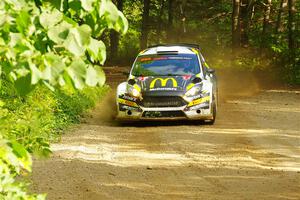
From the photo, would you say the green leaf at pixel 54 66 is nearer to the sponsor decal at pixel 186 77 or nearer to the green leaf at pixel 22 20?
the green leaf at pixel 22 20

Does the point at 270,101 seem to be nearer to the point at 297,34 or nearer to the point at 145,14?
the point at 297,34

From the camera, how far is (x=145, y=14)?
43.8 meters

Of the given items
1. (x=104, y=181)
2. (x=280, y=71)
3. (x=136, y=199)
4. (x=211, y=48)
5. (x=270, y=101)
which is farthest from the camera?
(x=211, y=48)

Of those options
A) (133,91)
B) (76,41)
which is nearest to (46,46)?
(76,41)

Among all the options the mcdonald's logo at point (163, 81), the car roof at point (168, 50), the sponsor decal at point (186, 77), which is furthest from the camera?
the car roof at point (168, 50)

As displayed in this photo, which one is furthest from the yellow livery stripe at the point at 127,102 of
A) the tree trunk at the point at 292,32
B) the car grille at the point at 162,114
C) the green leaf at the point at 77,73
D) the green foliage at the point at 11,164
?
the tree trunk at the point at 292,32

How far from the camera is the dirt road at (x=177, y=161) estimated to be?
26.0ft

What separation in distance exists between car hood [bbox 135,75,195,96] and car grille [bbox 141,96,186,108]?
0.29 feet

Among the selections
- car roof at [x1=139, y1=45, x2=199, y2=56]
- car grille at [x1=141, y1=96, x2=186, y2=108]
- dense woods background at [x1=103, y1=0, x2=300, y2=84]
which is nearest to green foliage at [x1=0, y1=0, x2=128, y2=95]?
car grille at [x1=141, y1=96, x2=186, y2=108]

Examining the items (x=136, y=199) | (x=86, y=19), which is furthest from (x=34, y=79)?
(x=136, y=199)

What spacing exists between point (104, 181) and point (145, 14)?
36.1 meters

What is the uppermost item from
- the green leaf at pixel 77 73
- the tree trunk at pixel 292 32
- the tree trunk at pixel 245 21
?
the green leaf at pixel 77 73

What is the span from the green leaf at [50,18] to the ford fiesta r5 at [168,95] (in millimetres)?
11128

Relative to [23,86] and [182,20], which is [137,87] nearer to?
[23,86]
